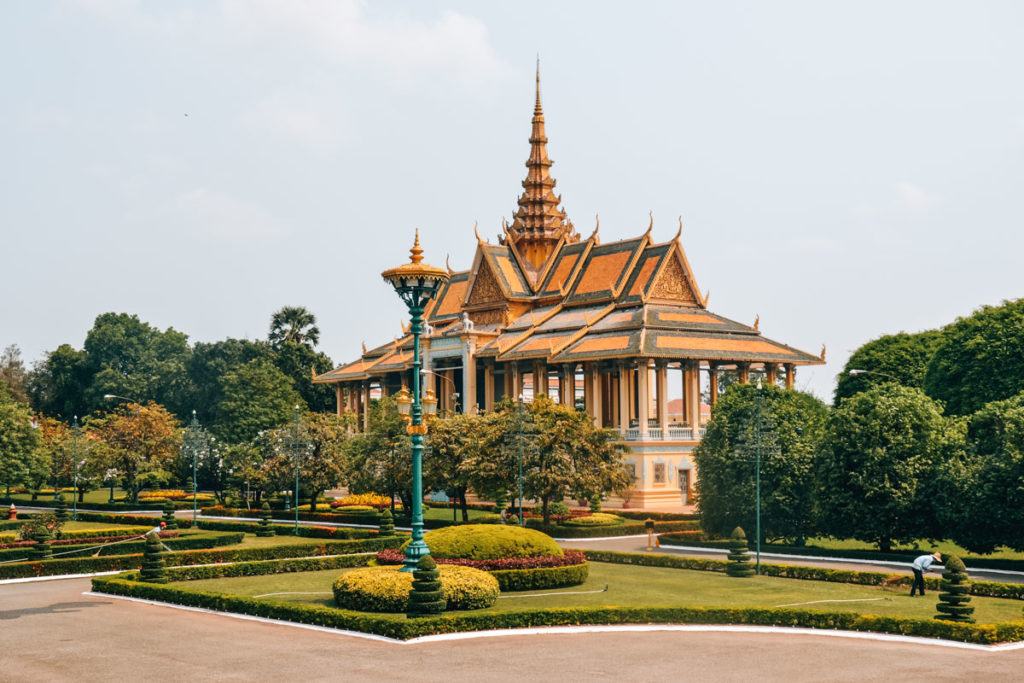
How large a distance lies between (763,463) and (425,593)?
62.7 ft

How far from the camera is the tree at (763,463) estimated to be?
39000mm

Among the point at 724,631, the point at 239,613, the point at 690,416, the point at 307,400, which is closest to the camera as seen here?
the point at 724,631

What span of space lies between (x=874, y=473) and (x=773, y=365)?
33.7 m

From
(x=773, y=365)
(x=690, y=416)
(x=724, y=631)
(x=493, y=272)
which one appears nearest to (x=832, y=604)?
(x=724, y=631)

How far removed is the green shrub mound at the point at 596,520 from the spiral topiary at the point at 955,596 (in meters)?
26.4

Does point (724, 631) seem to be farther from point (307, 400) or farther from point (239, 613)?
point (307, 400)

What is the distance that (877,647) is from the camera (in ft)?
69.8

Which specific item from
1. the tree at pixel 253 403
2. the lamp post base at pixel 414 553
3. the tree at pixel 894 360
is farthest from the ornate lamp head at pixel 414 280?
the tree at pixel 253 403

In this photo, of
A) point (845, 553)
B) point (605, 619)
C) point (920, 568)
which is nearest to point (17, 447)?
point (845, 553)

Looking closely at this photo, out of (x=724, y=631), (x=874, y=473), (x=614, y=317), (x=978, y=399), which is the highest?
(x=614, y=317)

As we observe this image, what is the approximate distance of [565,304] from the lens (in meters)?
75.1

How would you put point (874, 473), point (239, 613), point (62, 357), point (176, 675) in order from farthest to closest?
point (62, 357) → point (874, 473) → point (239, 613) → point (176, 675)

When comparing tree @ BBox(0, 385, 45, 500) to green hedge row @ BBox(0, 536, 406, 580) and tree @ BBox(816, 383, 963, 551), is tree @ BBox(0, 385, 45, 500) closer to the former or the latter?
green hedge row @ BBox(0, 536, 406, 580)

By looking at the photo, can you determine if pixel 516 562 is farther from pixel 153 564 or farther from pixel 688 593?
pixel 153 564
